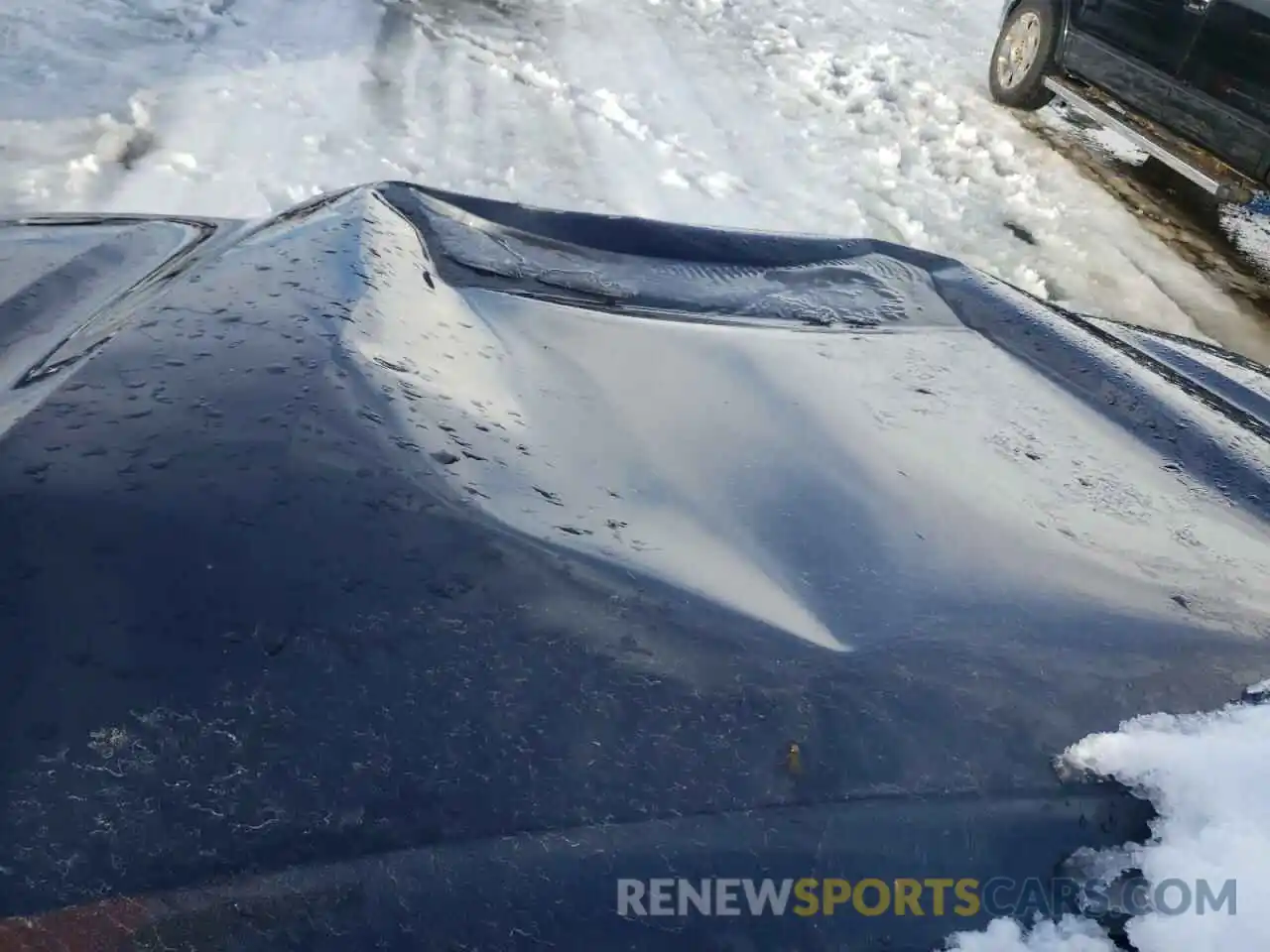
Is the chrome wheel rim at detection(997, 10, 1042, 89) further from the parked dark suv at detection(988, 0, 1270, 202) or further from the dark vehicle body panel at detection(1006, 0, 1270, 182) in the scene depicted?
the dark vehicle body panel at detection(1006, 0, 1270, 182)

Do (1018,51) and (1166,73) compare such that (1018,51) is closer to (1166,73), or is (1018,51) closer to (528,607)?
(1166,73)

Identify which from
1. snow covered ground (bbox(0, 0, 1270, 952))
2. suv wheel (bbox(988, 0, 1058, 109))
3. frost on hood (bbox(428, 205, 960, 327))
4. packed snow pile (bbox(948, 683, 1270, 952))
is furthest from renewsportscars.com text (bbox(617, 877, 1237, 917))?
suv wheel (bbox(988, 0, 1058, 109))

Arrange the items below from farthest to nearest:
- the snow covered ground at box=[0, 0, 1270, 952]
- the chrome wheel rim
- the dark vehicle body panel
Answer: the chrome wheel rim, the dark vehicle body panel, the snow covered ground at box=[0, 0, 1270, 952]

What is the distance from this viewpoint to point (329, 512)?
118 cm

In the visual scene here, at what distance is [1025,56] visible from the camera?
6660 mm

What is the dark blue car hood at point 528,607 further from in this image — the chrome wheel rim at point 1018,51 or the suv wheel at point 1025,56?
the chrome wheel rim at point 1018,51

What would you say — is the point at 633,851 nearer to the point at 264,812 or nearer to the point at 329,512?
the point at 264,812

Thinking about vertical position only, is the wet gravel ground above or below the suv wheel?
below

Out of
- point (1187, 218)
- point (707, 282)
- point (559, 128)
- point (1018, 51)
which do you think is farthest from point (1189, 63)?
point (707, 282)

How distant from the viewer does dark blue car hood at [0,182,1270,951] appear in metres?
0.94

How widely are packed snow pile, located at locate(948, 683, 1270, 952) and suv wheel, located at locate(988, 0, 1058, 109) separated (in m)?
6.39

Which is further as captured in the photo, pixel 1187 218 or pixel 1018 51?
pixel 1018 51

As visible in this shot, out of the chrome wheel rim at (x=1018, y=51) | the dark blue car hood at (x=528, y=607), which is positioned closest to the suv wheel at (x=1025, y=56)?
the chrome wheel rim at (x=1018, y=51)

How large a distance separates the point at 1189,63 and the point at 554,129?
3362 millimetres
